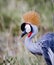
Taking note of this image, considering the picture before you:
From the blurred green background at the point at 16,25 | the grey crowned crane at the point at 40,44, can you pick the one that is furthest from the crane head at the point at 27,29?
the blurred green background at the point at 16,25

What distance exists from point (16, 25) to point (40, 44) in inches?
22.4

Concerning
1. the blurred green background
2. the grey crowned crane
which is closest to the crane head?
the grey crowned crane

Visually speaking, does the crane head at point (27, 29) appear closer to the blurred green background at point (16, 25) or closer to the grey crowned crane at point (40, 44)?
the grey crowned crane at point (40, 44)

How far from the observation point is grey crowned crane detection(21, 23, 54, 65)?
2.81 meters

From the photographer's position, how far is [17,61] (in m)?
3.01

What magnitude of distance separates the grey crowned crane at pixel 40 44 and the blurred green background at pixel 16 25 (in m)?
0.07

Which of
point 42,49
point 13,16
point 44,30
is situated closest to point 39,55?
point 42,49

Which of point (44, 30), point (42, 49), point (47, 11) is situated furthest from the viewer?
point (47, 11)

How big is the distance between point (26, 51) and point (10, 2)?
2.27 ft

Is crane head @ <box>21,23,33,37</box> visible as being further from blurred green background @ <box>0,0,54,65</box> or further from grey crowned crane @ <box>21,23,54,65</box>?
blurred green background @ <box>0,0,54,65</box>

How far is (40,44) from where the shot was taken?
2.85 m

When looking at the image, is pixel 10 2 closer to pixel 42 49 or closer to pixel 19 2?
pixel 19 2

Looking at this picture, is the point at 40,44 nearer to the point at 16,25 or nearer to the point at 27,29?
the point at 27,29

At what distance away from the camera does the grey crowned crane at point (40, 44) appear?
2812mm
